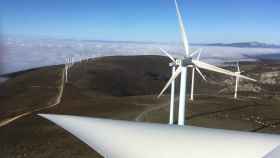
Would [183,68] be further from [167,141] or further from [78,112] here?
[78,112]

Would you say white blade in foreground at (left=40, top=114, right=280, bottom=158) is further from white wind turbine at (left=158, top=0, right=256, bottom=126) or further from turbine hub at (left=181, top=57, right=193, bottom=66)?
turbine hub at (left=181, top=57, right=193, bottom=66)

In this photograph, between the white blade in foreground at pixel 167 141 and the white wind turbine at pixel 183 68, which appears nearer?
the white blade in foreground at pixel 167 141

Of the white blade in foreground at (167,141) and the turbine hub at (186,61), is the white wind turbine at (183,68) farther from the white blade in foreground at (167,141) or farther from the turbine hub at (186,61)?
the white blade in foreground at (167,141)

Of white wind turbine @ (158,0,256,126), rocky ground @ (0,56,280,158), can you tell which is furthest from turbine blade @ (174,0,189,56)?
rocky ground @ (0,56,280,158)

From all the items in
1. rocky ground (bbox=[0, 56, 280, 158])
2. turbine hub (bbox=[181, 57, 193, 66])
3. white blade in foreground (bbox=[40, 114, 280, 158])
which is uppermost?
turbine hub (bbox=[181, 57, 193, 66])

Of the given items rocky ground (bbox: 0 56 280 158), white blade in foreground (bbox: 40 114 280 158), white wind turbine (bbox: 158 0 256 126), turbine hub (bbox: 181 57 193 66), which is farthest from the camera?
rocky ground (bbox: 0 56 280 158)

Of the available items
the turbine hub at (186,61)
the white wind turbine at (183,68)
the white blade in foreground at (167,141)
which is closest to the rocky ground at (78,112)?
the white wind turbine at (183,68)

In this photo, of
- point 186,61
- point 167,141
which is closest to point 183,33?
point 186,61

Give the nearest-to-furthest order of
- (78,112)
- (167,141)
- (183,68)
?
1. (167,141)
2. (183,68)
3. (78,112)

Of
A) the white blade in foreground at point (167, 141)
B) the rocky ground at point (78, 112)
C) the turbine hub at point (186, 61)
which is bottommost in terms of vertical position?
the rocky ground at point (78, 112)

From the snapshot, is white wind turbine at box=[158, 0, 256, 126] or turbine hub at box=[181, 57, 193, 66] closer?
white wind turbine at box=[158, 0, 256, 126]
